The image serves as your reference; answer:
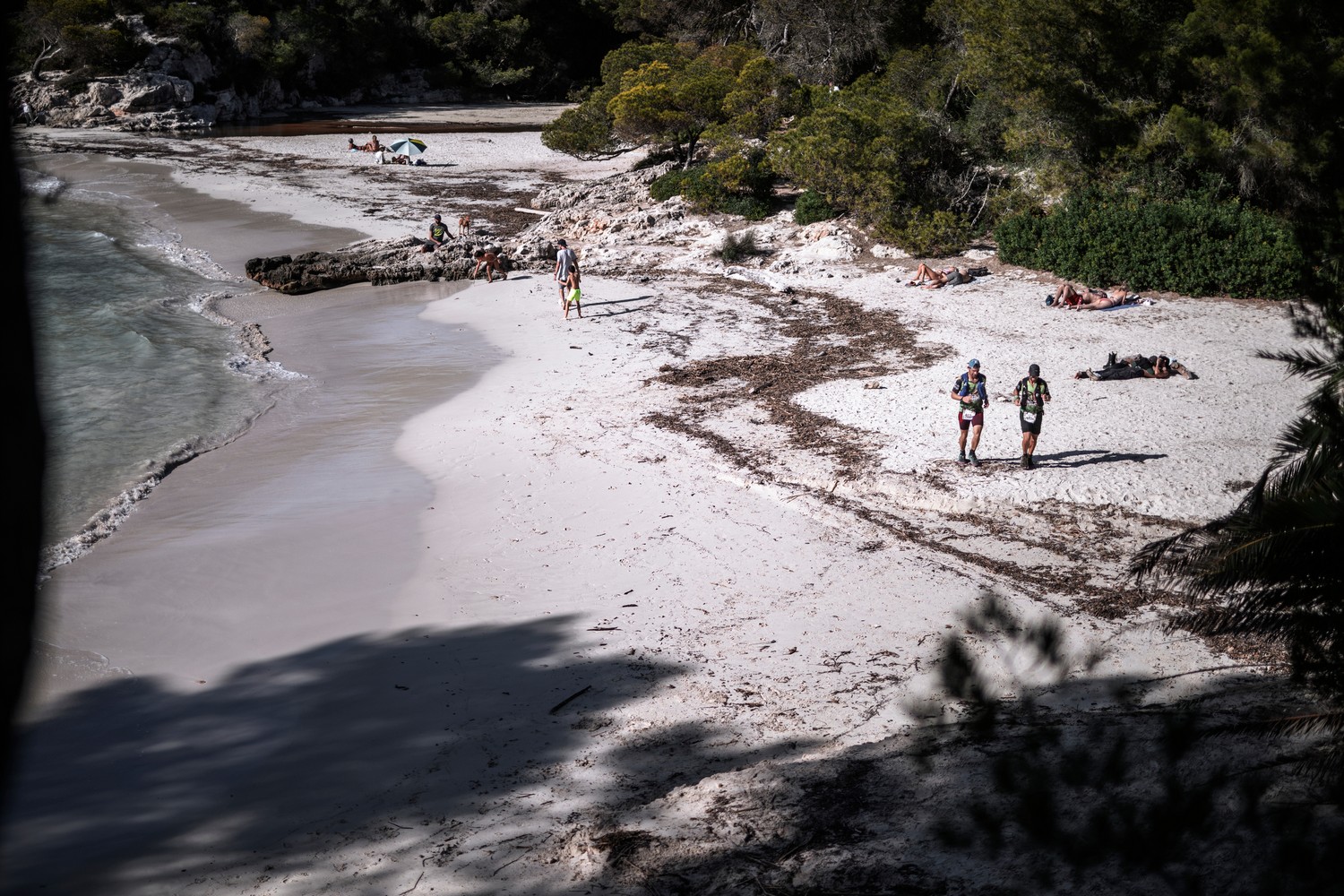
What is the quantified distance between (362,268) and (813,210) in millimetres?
12004

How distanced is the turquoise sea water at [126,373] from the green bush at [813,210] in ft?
48.2

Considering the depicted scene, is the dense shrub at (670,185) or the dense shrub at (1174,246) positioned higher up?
the dense shrub at (670,185)

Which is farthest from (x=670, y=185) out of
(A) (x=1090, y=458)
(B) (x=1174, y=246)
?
(A) (x=1090, y=458)

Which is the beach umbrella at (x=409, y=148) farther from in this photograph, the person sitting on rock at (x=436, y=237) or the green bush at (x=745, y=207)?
the green bush at (x=745, y=207)

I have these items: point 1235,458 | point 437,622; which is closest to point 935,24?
point 1235,458

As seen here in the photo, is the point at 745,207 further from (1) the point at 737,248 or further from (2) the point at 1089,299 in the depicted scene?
(2) the point at 1089,299

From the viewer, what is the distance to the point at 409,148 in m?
45.4

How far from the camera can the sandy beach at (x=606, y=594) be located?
675cm

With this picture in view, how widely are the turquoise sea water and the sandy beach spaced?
72 centimetres

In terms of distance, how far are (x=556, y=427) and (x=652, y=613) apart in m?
5.90

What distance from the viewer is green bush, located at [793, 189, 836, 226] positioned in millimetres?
27812

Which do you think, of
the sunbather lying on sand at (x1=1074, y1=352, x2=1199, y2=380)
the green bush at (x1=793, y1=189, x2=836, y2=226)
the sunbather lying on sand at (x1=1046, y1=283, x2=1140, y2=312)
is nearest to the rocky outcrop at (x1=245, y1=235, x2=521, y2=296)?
the green bush at (x1=793, y1=189, x2=836, y2=226)

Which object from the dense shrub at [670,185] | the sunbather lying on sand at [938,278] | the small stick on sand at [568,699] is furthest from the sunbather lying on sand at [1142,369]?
the dense shrub at [670,185]

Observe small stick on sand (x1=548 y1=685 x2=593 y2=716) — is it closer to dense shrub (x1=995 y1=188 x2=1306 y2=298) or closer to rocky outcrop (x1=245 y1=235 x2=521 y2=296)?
dense shrub (x1=995 y1=188 x2=1306 y2=298)
